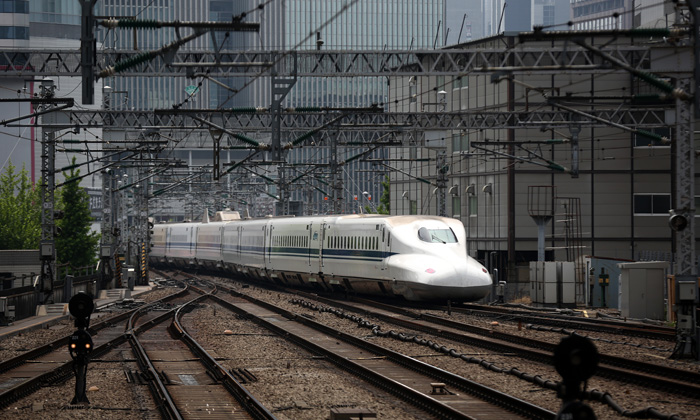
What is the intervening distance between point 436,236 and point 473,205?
29682 mm

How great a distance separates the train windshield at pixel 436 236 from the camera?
32.9 m

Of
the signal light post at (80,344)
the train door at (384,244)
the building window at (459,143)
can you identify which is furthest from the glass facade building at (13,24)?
the signal light post at (80,344)

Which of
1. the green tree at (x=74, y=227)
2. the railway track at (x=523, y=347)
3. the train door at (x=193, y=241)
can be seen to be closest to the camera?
the railway track at (x=523, y=347)

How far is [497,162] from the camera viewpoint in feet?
191

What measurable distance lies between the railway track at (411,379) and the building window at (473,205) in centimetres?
3526

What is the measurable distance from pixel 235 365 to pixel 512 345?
632 centimetres

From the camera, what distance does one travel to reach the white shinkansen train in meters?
31.9

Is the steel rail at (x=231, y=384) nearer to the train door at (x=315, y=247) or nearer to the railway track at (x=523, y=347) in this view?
the railway track at (x=523, y=347)

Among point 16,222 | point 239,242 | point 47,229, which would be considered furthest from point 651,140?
point 16,222

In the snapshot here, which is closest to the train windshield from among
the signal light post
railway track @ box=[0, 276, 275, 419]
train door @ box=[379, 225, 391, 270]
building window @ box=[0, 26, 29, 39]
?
train door @ box=[379, 225, 391, 270]

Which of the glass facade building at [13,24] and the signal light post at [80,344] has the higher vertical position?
the glass facade building at [13,24]

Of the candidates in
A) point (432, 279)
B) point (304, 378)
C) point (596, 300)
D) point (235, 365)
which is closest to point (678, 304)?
point (304, 378)

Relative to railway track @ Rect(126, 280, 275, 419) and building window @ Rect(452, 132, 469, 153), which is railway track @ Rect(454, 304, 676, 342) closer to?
railway track @ Rect(126, 280, 275, 419)

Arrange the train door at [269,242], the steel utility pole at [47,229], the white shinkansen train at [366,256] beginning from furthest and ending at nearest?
the train door at [269,242]
the steel utility pole at [47,229]
the white shinkansen train at [366,256]
